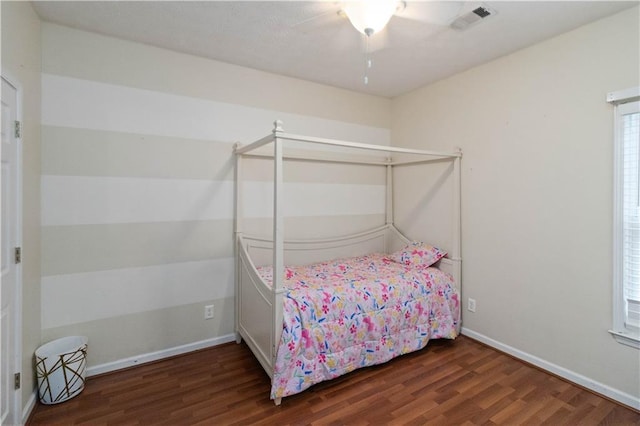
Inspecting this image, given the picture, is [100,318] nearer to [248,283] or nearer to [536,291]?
[248,283]

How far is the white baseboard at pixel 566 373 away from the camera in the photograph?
78.3 inches

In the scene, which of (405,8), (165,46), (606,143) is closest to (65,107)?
(165,46)

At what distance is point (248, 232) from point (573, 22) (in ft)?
9.49

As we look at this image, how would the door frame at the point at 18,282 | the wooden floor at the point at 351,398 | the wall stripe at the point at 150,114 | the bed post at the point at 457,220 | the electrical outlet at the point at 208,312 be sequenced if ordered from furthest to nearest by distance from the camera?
the bed post at the point at 457,220 < the electrical outlet at the point at 208,312 < the wall stripe at the point at 150,114 < the wooden floor at the point at 351,398 < the door frame at the point at 18,282

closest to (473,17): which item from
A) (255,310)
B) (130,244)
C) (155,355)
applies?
(255,310)

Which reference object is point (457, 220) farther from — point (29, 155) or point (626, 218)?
point (29, 155)

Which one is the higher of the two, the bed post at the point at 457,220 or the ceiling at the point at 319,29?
the ceiling at the point at 319,29

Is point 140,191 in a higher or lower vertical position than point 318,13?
lower

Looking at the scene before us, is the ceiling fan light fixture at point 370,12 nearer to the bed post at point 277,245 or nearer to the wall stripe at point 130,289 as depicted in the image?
the bed post at point 277,245

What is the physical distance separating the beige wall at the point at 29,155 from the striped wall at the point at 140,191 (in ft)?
0.33

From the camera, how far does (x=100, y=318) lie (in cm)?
234

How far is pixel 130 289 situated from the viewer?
243cm

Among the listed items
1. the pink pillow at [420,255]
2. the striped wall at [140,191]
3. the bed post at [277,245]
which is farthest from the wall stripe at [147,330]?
the pink pillow at [420,255]

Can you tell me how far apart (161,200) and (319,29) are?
1770 millimetres
